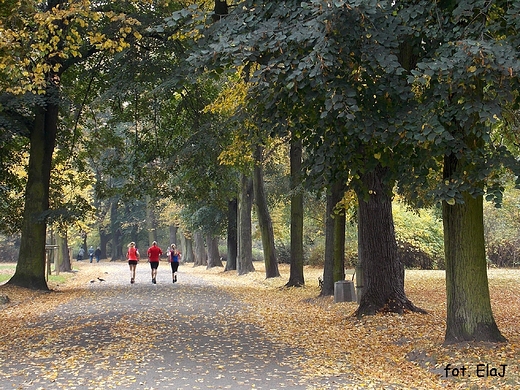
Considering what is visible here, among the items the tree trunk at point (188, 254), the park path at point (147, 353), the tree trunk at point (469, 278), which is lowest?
the park path at point (147, 353)

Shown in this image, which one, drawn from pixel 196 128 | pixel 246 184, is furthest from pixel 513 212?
pixel 196 128

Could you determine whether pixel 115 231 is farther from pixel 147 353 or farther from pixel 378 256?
pixel 147 353

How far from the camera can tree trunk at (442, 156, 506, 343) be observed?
29.8ft

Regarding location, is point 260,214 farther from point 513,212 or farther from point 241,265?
point 513,212

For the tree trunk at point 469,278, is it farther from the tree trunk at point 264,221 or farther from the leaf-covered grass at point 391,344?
the tree trunk at point 264,221

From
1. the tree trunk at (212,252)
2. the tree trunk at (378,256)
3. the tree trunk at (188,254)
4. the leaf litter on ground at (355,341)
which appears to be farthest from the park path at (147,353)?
the tree trunk at (188,254)

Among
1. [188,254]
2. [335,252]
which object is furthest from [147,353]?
[188,254]

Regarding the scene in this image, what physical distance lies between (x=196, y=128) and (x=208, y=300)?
238 inches

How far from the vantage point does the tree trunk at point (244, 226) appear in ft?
104

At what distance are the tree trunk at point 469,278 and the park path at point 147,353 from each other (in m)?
2.33

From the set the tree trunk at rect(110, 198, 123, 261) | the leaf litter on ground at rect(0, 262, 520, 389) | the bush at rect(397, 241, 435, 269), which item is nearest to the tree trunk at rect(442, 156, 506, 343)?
the leaf litter on ground at rect(0, 262, 520, 389)

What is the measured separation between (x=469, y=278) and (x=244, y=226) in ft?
74.6

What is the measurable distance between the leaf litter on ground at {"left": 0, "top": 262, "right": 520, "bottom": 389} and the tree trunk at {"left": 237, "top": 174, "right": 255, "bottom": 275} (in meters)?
12.2

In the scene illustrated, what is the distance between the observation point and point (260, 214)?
89.2 ft
